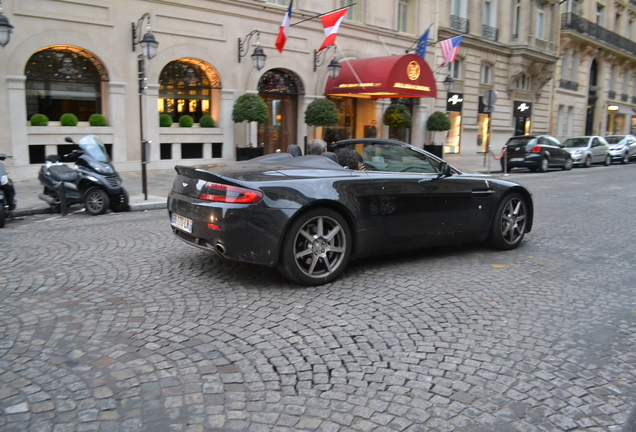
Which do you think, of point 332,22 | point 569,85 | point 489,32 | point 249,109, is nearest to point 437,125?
point 489,32

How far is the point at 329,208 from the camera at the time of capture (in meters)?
5.08

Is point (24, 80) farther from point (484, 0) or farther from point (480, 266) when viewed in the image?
point (484, 0)

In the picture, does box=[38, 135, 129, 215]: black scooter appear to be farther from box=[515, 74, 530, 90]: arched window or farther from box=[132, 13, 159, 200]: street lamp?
box=[515, 74, 530, 90]: arched window

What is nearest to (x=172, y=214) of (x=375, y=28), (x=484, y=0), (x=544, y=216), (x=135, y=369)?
(x=135, y=369)

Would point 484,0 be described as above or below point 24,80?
above

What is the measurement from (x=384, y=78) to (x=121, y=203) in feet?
38.8

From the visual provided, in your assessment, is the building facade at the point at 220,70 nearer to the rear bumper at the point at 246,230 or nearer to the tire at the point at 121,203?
the tire at the point at 121,203

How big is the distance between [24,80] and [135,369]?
13.0 meters

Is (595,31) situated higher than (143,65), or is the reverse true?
(595,31)

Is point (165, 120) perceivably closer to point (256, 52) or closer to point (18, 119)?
point (256, 52)

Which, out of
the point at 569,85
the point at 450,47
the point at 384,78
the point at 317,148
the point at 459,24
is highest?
the point at 459,24

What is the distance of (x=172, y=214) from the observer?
18.2 ft

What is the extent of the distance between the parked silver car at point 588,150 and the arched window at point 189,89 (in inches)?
631

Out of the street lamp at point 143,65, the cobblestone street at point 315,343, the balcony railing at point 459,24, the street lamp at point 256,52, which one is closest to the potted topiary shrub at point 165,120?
the street lamp at point 143,65
